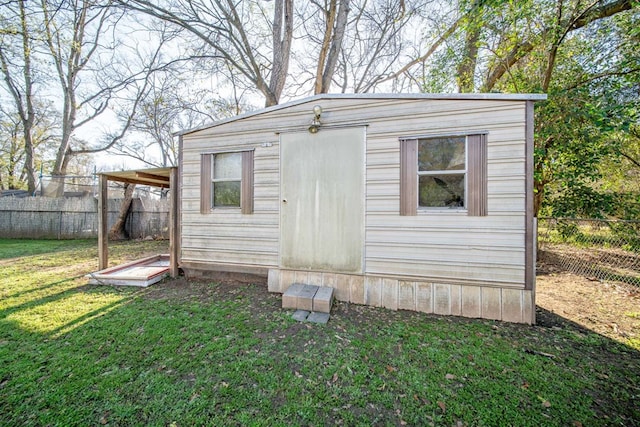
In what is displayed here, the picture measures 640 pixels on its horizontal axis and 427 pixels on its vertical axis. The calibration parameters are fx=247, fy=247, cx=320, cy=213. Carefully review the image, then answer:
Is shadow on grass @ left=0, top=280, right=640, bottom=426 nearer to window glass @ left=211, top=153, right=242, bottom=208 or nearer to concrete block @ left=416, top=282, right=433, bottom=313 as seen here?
concrete block @ left=416, top=282, right=433, bottom=313

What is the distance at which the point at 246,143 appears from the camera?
4.39 metres

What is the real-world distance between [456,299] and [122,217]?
1227cm

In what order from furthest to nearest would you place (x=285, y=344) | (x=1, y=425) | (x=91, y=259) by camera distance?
(x=91, y=259)
(x=285, y=344)
(x=1, y=425)

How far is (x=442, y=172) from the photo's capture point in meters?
3.42

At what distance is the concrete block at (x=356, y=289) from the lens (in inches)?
150

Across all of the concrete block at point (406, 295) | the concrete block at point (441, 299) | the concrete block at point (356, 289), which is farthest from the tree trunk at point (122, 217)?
the concrete block at point (441, 299)

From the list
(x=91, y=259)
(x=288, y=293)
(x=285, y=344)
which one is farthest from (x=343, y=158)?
(x=91, y=259)

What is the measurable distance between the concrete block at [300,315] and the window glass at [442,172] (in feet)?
7.32

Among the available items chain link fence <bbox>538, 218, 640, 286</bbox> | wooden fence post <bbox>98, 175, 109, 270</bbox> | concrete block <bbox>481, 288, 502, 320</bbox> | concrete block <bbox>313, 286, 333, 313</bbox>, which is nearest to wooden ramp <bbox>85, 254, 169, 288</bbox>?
wooden fence post <bbox>98, 175, 109, 270</bbox>

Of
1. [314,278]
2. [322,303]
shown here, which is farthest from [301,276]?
[322,303]

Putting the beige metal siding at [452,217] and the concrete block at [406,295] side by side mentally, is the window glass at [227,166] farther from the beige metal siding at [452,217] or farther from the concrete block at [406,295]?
the concrete block at [406,295]

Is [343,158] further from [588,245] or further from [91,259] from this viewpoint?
[91,259]

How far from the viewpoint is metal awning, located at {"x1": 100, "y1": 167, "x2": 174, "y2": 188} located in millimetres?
5016

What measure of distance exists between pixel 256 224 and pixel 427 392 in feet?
10.8
